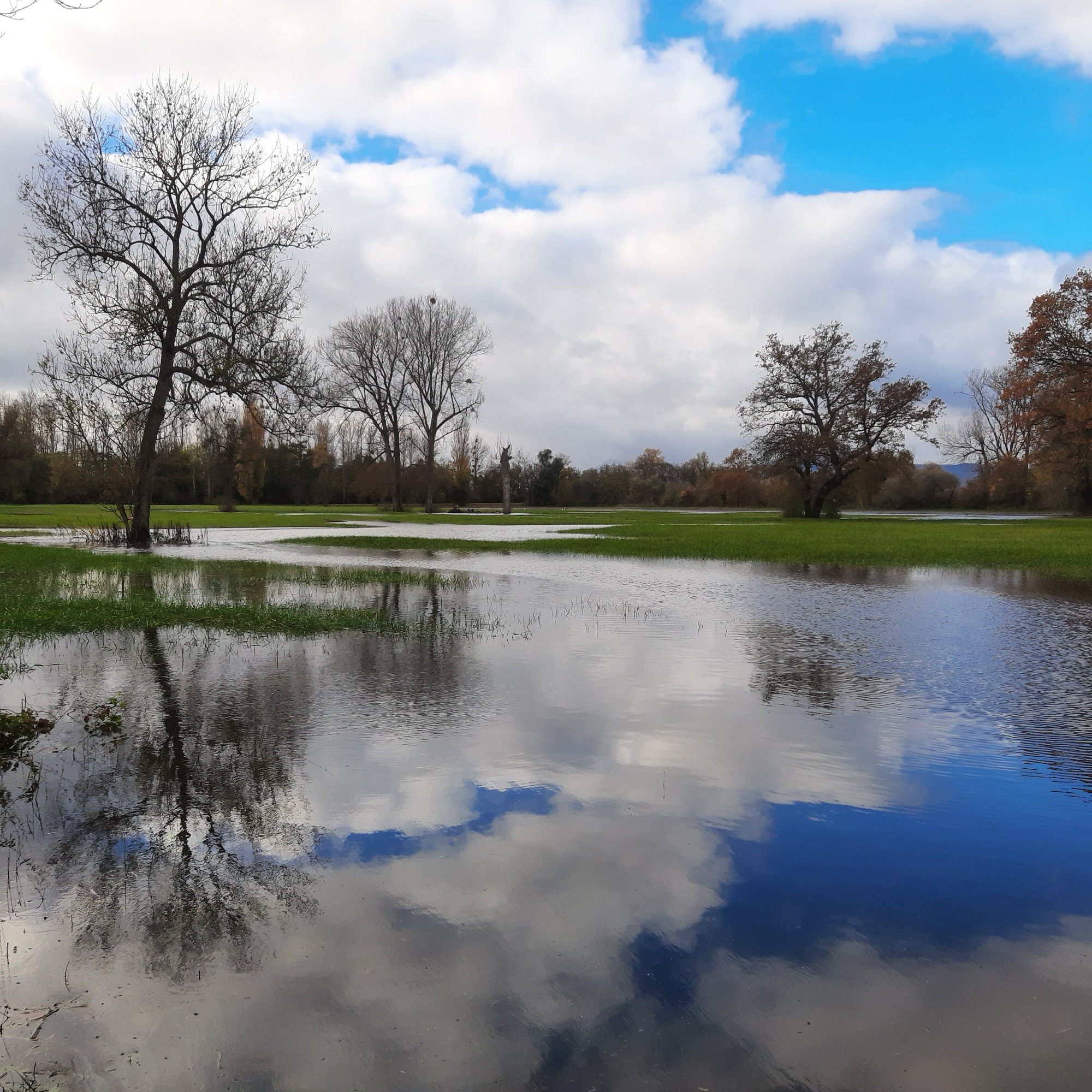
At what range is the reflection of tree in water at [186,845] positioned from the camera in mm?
3307

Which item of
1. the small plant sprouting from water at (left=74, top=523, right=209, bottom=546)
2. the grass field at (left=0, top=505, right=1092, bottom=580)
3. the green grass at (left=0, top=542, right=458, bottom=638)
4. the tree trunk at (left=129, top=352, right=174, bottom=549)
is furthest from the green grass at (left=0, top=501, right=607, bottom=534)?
the green grass at (left=0, top=542, right=458, bottom=638)

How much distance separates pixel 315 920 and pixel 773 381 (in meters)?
57.9

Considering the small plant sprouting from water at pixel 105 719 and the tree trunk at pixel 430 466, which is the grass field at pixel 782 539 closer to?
the tree trunk at pixel 430 466

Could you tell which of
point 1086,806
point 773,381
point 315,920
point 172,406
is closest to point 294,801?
point 315,920

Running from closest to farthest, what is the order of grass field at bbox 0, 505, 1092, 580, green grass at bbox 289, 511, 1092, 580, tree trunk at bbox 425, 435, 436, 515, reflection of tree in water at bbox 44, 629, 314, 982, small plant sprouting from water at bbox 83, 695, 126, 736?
reflection of tree in water at bbox 44, 629, 314, 982 → small plant sprouting from water at bbox 83, 695, 126, 736 → green grass at bbox 289, 511, 1092, 580 → grass field at bbox 0, 505, 1092, 580 → tree trunk at bbox 425, 435, 436, 515

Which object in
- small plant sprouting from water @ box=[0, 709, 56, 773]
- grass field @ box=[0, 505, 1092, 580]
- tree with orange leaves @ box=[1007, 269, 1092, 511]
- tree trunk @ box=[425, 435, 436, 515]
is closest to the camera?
small plant sprouting from water @ box=[0, 709, 56, 773]

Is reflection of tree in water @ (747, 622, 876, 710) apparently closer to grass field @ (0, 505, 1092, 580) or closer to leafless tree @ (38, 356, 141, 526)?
grass field @ (0, 505, 1092, 580)

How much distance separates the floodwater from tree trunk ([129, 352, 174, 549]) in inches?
730

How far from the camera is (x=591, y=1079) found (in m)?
2.55

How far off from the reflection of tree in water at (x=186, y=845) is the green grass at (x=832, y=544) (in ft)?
59.0

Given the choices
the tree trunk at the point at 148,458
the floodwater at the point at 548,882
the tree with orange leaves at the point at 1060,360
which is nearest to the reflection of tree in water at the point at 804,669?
the floodwater at the point at 548,882

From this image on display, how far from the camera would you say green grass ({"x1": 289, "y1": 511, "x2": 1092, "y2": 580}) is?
21547 mm

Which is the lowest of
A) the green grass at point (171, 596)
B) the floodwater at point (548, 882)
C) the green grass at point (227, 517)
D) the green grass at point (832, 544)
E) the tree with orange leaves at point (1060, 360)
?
the floodwater at point (548, 882)

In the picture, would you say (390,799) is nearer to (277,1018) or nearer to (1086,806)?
(277,1018)
